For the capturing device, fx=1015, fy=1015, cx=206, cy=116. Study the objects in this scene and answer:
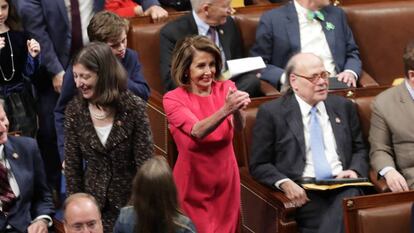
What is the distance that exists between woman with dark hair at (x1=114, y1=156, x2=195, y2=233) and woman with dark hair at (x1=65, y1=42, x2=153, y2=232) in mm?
511

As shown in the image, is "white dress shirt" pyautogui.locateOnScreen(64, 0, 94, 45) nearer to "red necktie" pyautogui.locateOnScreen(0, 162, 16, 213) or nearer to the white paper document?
the white paper document

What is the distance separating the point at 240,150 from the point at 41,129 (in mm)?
873

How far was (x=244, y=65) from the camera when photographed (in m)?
4.34

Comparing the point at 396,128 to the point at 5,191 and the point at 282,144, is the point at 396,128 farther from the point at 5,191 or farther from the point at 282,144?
the point at 5,191

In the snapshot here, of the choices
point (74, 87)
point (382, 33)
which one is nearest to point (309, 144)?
point (74, 87)

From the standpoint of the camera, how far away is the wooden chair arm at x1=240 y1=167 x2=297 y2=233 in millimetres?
3578

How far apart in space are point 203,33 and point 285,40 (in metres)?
0.42

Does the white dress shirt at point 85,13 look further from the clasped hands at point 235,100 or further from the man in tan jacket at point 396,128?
the man in tan jacket at point 396,128

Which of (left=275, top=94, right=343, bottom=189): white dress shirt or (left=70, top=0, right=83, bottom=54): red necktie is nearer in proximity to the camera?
(left=275, top=94, right=343, bottom=189): white dress shirt

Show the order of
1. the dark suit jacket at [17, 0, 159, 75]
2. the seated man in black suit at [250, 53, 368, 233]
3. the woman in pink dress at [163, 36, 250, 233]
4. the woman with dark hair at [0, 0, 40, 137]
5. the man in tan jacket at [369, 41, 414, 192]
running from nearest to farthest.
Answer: the woman in pink dress at [163, 36, 250, 233] → the seated man in black suit at [250, 53, 368, 233] → the man in tan jacket at [369, 41, 414, 192] → the woman with dark hair at [0, 0, 40, 137] → the dark suit jacket at [17, 0, 159, 75]

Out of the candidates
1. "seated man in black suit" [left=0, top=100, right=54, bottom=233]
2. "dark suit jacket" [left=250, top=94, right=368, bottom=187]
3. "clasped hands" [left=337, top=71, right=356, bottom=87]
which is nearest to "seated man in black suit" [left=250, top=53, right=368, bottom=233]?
"dark suit jacket" [left=250, top=94, right=368, bottom=187]

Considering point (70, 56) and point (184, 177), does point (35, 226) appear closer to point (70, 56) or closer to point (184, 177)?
point (184, 177)

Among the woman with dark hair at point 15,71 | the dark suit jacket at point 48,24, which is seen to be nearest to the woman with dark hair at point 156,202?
the woman with dark hair at point 15,71

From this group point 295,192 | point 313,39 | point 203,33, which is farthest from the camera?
point 313,39
